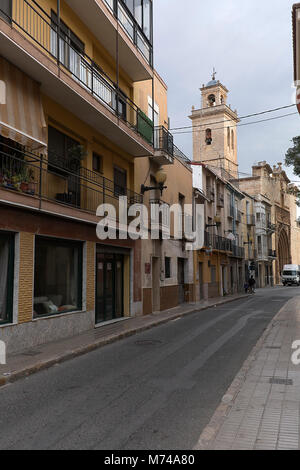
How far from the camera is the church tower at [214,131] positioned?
5075 cm

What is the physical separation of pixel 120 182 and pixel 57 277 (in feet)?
18.0

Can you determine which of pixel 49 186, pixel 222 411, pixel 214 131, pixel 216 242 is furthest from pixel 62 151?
pixel 214 131

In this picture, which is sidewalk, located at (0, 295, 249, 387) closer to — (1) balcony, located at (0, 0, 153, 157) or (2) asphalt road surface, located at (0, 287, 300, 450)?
(2) asphalt road surface, located at (0, 287, 300, 450)

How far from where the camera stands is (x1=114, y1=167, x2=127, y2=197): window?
14.7 meters

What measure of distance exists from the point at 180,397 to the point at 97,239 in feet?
24.4

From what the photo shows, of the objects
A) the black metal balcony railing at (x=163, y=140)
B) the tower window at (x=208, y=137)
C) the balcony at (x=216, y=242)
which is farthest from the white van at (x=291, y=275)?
the black metal balcony railing at (x=163, y=140)

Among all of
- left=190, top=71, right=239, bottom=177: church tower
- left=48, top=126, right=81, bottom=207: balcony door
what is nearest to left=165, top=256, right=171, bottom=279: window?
left=48, top=126, right=81, bottom=207: balcony door

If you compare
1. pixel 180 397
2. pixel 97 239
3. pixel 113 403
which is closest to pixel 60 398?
pixel 113 403

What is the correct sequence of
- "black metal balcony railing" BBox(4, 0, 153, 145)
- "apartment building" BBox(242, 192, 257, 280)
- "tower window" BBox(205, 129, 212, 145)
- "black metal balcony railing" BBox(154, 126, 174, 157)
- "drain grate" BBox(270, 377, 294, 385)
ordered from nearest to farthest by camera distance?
1. "drain grate" BBox(270, 377, 294, 385)
2. "black metal balcony railing" BBox(4, 0, 153, 145)
3. "black metal balcony railing" BBox(154, 126, 174, 157)
4. "apartment building" BBox(242, 192, 257, 280)
5. "tower window" BBox(205, 129, 212, 145)

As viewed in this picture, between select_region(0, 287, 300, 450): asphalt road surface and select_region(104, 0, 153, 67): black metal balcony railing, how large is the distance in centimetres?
1070

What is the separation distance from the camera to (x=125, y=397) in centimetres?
588

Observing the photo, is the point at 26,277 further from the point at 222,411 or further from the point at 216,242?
the point at 216,242
